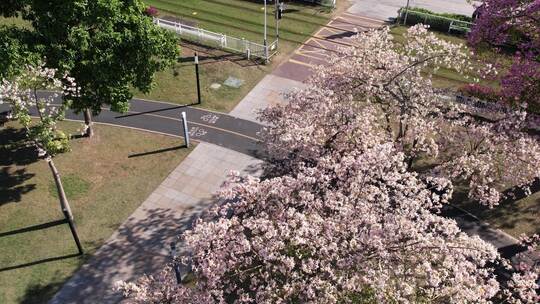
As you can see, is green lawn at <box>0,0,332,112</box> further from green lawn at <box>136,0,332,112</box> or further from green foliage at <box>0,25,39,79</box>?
green foliage at <box>0,25,39,79</box>

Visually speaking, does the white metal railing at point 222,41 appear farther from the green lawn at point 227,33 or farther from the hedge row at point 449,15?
the hedge row at point 449,15

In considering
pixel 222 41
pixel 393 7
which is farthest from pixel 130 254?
pixel 393 7

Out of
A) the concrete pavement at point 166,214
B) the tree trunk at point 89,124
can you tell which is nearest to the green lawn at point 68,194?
the tree trunk at point 89,124

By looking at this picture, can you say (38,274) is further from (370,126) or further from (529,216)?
(529,216)

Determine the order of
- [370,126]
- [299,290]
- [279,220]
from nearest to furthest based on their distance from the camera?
[299,290]
[279,220]
[370,126]

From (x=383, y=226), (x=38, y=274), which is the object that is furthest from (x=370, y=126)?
(x=38, y=274)
